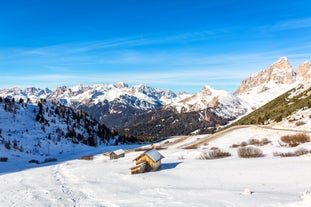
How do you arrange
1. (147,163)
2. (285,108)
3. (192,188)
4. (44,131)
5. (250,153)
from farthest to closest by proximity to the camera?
1. (285,108)
2. (44,131)
3. (250,153)
4. (147,163)
5. (192,188)

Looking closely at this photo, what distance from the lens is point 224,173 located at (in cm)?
2309

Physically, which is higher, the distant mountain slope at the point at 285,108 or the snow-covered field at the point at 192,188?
the distant mountain slope at the point at 285,108

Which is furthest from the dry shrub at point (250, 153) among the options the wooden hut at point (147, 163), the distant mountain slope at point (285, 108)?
the distant mountain slope at point (285, 108)

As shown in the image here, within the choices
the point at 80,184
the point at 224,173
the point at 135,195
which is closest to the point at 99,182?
the point at 80,184

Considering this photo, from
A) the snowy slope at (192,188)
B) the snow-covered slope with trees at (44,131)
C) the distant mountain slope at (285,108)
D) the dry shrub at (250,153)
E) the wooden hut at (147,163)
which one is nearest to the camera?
the snowy slope at (192,188)

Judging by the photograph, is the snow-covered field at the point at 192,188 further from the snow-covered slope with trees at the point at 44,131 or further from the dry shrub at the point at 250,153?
the snow-covered slope with trees at the point at 44,131

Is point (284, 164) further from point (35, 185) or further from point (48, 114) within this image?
point (48, 114)

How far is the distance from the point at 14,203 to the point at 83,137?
83.3 meters

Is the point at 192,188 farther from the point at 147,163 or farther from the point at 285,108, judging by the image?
the point at 285,108

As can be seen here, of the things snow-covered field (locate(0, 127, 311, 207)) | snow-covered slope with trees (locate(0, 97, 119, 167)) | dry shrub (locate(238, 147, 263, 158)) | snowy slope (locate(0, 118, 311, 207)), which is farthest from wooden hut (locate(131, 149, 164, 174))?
snow-covered slope with trees (locate(0, 97, 119, 167))

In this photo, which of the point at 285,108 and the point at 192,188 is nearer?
the point at 192,188

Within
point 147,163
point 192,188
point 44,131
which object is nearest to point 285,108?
point 44,131

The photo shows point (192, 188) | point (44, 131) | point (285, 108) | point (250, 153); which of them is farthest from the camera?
point (285, 108)

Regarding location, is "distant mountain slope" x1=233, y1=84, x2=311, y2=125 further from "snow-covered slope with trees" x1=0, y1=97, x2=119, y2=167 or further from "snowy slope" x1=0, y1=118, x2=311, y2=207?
"snowy slope" x1=0, y1=118, x2=311, y2=207
